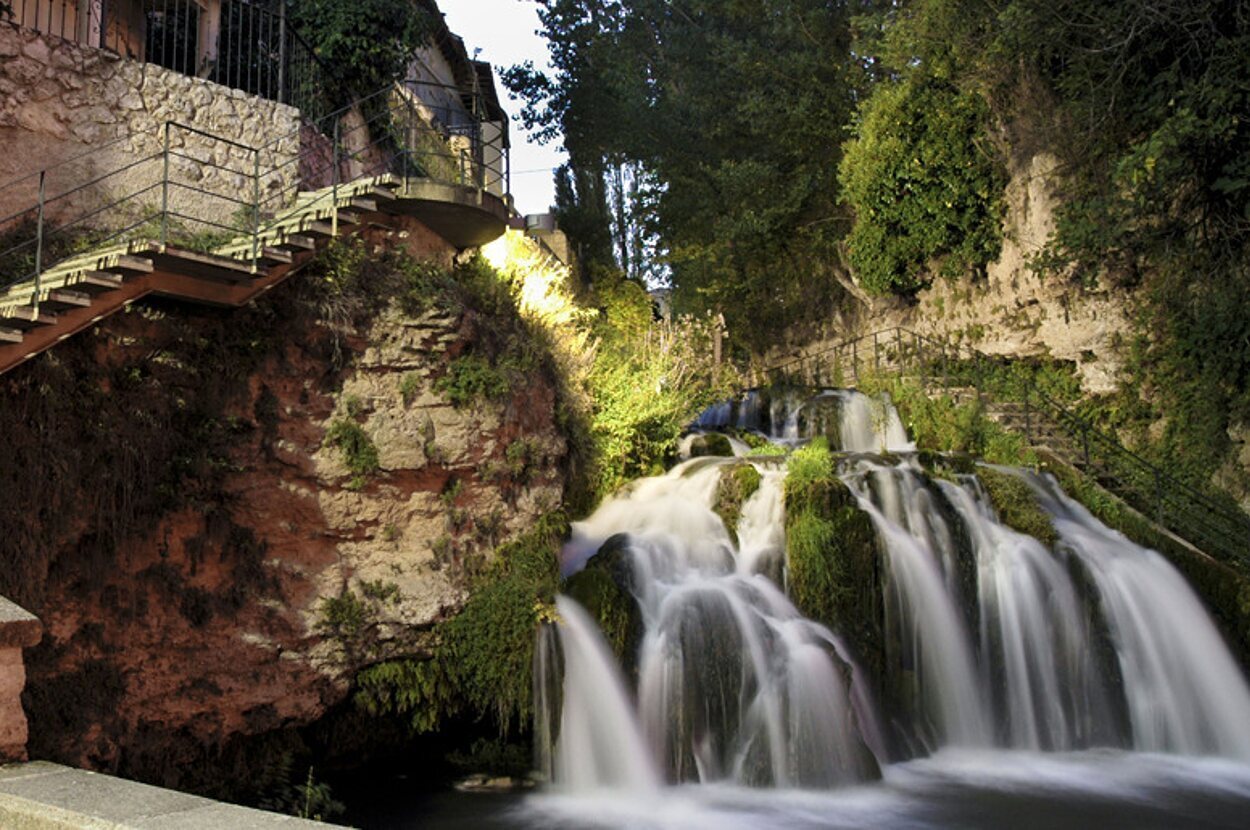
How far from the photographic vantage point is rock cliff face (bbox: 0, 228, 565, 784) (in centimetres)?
801

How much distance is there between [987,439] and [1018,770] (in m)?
7.32

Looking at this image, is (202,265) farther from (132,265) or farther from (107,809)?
(107,809)

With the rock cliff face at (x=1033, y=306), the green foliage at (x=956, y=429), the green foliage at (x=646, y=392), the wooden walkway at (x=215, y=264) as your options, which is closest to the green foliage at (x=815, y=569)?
the green foliage at (x=646, y=392)

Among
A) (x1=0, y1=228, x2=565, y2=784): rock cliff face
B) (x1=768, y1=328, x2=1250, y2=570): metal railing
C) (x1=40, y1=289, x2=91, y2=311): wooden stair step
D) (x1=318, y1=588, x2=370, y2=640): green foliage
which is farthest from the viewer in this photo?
(x1=768, y1=328, x2=1250, y2=570): metal railing

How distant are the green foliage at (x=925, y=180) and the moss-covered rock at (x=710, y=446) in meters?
8.34

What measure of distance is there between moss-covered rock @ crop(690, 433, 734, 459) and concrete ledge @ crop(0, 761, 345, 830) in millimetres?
11240

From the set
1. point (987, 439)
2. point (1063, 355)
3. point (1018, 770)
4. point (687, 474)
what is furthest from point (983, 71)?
point (1018, 770)

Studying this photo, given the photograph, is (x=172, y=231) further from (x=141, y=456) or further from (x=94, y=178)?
(x=141, y=456)

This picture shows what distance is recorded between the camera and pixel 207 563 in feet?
29.2

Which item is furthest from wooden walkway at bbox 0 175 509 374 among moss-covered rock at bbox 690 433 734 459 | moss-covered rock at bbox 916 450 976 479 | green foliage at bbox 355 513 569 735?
moss-covered rock at bbox 916 450 976 479

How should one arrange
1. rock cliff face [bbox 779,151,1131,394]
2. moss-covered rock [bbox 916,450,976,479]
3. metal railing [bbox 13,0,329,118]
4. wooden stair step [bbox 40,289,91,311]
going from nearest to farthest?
wooden stair step [bbox 40,289,91,311]
moss-covered rock [bbox 916,450,976,479]
metal railing [bbox 13,0,329,118]
rock cliff face [bbox 779,151,1131,394]

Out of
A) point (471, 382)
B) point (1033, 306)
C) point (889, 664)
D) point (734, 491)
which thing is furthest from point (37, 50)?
point (1033, 306)

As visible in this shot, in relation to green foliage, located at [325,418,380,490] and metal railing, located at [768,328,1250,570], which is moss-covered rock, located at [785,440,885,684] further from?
metal railing, located at [768,328,1250,570]

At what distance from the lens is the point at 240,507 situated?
909 centimetres
